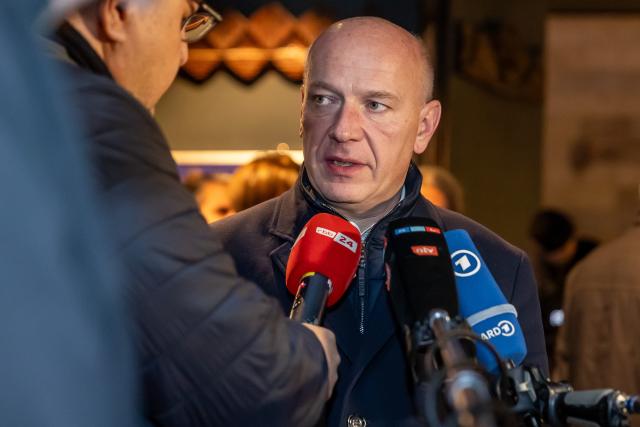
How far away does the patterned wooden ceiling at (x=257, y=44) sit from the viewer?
7207 mm

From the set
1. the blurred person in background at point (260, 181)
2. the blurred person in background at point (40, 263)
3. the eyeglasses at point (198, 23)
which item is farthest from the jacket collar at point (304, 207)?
the blurred person in background at point (40, 263)

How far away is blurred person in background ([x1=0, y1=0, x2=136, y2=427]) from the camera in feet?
3.21

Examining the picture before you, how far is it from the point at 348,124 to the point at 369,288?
40 cm

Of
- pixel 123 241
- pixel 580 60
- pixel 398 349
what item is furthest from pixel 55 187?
pixel 580 60

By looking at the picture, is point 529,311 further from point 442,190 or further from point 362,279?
point 442,190

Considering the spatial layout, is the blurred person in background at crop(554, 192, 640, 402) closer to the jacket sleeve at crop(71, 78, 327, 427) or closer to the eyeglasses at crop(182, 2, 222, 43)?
the eyeglasses at crop(182, 2, 222, 43)

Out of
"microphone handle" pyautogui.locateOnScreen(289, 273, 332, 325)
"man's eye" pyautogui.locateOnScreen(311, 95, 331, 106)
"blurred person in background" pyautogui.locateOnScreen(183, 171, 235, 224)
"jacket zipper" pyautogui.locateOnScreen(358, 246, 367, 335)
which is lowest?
"blurred person in background" pyautogui.locateOnScreen(183, 171, 235, 224)

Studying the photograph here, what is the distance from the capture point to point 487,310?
258 centimetres

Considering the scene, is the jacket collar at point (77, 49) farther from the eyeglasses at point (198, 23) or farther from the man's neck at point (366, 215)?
the man's neck at point (366, 215)

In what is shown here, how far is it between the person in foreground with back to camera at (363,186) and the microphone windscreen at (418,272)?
0.45 metres

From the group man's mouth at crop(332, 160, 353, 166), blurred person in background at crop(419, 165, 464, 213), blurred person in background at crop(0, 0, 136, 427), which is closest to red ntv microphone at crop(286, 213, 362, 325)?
man's mouth at crop(332, 160, 353, 166)

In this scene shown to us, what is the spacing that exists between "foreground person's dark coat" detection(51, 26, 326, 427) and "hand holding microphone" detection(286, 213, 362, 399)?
0.46m

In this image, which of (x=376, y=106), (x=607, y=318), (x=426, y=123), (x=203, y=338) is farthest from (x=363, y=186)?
(x=607, y=318)

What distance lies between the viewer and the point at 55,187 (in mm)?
991
